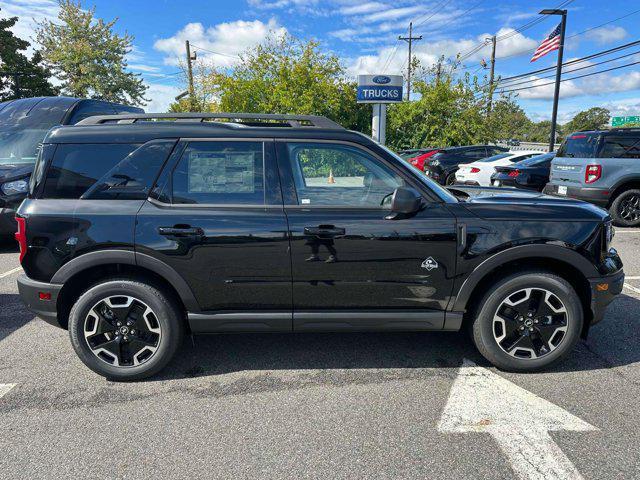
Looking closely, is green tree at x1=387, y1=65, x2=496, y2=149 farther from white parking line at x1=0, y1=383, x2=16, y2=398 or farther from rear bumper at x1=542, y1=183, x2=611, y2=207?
white parking line at x1=0, y1=383, x2=16, y2=398

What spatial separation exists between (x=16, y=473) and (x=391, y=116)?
2265 cm

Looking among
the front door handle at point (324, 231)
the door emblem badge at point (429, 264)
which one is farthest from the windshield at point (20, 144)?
the door emblem badge at point (429, 264)

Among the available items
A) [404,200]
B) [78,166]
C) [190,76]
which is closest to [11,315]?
[78,166]

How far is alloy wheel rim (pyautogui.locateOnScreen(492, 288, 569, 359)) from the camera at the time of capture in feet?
10.2

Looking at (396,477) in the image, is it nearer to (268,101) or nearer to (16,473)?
(16,473)

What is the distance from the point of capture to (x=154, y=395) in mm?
2998

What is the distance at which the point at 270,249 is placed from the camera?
2975 mm

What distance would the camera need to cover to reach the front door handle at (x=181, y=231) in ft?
9.70

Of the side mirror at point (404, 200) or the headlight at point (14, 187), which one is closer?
the side mirror at point (404, 200)

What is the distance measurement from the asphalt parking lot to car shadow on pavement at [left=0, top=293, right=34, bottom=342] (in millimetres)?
302

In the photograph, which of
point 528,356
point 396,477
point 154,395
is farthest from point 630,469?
point 154,395

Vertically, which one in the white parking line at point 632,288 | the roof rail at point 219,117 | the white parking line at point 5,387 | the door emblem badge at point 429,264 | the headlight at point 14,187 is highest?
the roof rail at point 219,117

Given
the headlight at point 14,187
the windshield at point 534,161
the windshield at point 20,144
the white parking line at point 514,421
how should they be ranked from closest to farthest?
1. the white parking line at point 514,421
2. the headlight at point 14,187
3. the windshield at point 20,144
4. the windshield at point 534,161

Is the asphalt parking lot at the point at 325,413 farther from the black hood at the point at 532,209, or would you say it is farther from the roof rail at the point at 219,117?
the roof rail at the point at 219,117
